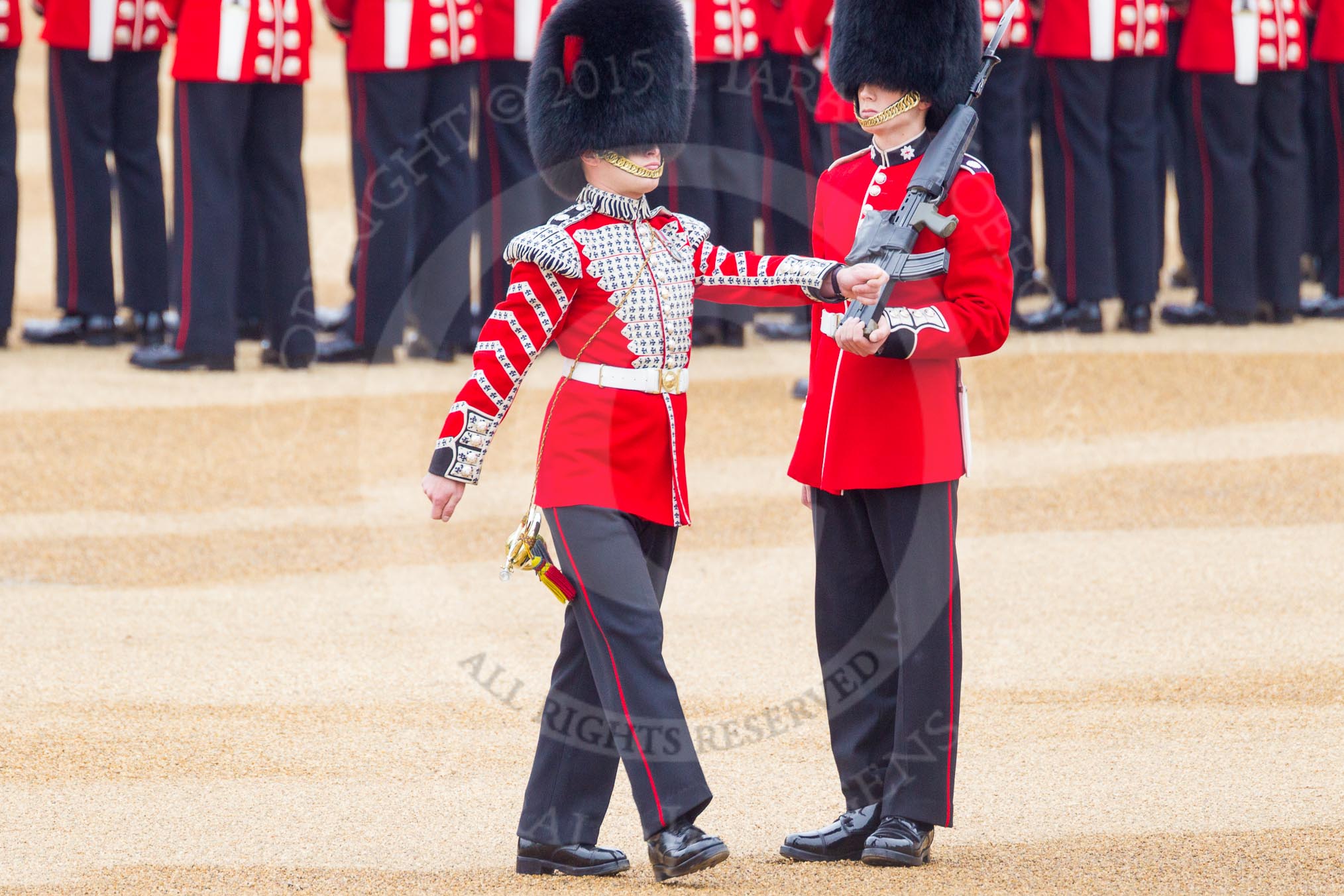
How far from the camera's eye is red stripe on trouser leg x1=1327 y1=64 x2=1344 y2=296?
24.0 feet

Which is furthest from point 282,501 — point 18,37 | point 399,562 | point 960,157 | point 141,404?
point 960,157

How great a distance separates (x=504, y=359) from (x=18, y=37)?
421 centimetres

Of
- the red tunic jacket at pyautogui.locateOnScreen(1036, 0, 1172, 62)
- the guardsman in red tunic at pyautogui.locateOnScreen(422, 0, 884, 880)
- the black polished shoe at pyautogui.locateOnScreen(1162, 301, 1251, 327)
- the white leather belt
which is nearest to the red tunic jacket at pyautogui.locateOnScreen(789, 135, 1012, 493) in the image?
the guardsman in red tunic at pyautogui.locateOnScreen(422, 0, 884, 880)

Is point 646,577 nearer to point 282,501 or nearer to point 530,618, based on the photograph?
point 530,618

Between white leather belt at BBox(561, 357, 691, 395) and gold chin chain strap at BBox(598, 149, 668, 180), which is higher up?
gold chin chain strap at BBox(598, 149, 668, 180)

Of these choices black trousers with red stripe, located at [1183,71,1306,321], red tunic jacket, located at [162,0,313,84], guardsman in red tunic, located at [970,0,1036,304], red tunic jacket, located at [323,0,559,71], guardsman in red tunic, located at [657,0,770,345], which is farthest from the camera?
black trousers with red stripe, located at [1183,71,1306,321]

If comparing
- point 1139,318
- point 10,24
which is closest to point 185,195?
point 10,24

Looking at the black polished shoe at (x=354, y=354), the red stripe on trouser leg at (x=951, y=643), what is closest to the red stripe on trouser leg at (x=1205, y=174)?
the black polished shoe at (x=354, y=354)

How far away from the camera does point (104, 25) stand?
627cm

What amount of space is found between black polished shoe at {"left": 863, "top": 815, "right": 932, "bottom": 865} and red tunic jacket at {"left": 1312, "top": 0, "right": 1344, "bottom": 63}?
5208mm

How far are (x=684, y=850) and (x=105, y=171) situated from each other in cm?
458

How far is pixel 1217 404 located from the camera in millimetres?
6008

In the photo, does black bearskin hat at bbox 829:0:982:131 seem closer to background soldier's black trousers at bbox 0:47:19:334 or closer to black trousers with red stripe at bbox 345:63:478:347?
black trousers with red stripe at bbox 345:63:478:347

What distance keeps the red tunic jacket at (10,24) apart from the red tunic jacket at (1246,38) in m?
3.95
